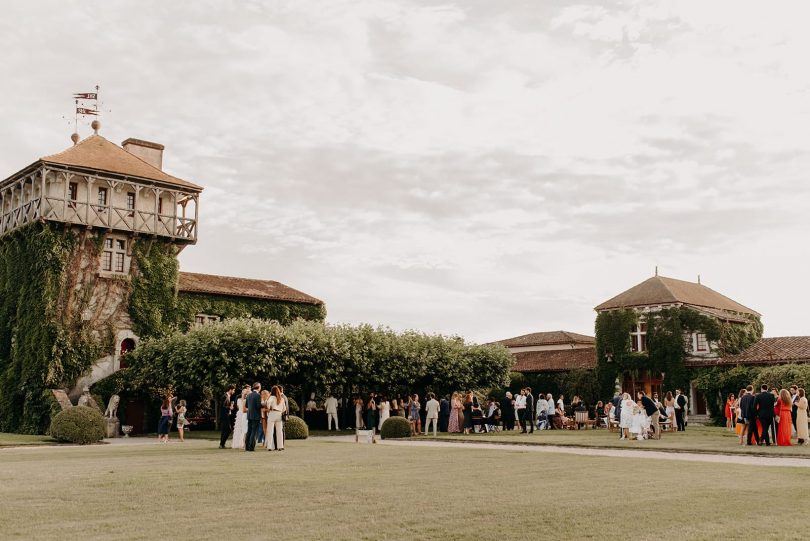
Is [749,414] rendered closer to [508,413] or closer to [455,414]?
[508,413]

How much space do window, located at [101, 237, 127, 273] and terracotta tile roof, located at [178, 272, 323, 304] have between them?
3169 millimetres

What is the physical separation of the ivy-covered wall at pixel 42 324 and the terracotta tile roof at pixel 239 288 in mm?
5404

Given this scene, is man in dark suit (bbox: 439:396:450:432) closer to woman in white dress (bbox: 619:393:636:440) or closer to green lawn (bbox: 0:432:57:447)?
woman in white dress (bbox: 619:393:636:440)

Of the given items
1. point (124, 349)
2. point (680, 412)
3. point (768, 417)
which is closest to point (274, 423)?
point (768, 417)

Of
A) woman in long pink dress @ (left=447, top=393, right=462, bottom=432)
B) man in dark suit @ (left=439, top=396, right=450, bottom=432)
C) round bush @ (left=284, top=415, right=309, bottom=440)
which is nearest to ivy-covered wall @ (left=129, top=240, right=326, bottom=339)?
man in dark suit @ (left=439, top=396, right=450, bottom=432)

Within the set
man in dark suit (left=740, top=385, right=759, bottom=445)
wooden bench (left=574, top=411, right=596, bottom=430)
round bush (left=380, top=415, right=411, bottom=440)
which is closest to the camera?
man in dark suit (left=740, top=385, right=759, bottom=445)

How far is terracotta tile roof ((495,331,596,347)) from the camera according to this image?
60.4m

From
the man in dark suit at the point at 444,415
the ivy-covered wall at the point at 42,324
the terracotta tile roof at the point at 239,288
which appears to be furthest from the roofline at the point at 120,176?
the man in dark suit at the point at 444,415

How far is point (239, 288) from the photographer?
47.1 metres

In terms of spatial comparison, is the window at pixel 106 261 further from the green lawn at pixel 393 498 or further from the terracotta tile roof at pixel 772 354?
the terracotta tile roof at pixel 772 354

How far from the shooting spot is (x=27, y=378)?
38781mm

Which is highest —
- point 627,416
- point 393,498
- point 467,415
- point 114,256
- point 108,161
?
point 108,161

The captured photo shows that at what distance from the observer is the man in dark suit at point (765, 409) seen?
23734mm

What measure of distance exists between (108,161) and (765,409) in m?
32.7
